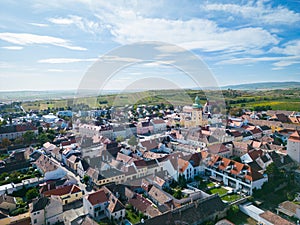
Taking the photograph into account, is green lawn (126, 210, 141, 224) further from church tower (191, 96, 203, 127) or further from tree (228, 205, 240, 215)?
church tower (191, 96, 203, 127)

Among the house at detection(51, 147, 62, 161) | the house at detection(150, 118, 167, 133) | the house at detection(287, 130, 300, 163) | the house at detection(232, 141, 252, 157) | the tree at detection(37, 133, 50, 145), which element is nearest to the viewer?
the house at detection(287, 130, 300, 163)

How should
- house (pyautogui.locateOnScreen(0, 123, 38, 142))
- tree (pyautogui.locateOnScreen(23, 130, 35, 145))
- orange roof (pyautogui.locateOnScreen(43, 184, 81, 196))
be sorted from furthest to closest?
house (pyautogui.locateOnScreen(0, 123, 38, 142)) → tree (pyautogui.locateOnScreen(23, 130, 35, 145)) → orange roof (pyautogui.locateOnScreen(43, 184, 81, 196))

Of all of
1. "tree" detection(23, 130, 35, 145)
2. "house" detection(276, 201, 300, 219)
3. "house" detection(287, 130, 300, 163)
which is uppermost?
"house" detection(287, 130, 300, 163)

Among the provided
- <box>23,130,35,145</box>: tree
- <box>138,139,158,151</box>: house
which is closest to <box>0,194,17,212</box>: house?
<box>138,139,158,151</box>: house

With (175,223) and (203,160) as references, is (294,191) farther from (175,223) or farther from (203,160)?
(175,223)

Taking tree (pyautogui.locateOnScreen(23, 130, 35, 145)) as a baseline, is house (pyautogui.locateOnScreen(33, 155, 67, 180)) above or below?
below

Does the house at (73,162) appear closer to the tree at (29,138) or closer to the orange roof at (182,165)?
the orange roof at (182,165)

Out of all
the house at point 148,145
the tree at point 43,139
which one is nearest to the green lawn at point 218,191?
the house at point 148,145
